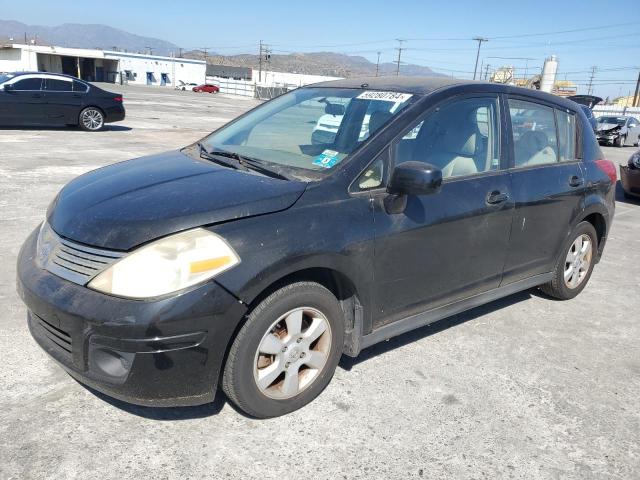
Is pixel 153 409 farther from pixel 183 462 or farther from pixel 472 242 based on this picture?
pixel 472 242

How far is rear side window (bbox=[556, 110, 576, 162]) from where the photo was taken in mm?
4273

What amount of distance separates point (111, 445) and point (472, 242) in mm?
2330

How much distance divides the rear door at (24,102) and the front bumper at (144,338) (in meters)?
12.8

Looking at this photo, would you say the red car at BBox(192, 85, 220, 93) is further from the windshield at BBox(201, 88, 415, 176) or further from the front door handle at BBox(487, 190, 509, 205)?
the front door handle at BBox(487, 190, 509, 205)

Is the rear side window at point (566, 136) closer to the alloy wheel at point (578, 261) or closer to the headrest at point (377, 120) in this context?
the alloy wheel at point (578, 261)

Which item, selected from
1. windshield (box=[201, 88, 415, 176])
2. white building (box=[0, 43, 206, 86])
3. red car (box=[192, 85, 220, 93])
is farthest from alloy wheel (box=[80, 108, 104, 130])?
white building (box=[0, 43, 206, 86])

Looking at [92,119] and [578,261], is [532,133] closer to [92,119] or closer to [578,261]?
[578,261]

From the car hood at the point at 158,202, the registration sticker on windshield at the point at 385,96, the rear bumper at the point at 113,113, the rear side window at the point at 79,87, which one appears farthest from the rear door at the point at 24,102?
the registration sticker on windshield at the point at 385,96

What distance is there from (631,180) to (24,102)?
13.6m

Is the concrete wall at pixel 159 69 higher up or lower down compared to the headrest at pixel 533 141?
higher up

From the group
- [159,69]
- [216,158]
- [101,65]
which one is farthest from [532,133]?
[159,69]

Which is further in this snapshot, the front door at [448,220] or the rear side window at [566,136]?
the rear side window at [566,136]

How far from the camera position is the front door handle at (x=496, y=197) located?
347 centimetres

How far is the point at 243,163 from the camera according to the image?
10.4 ft
